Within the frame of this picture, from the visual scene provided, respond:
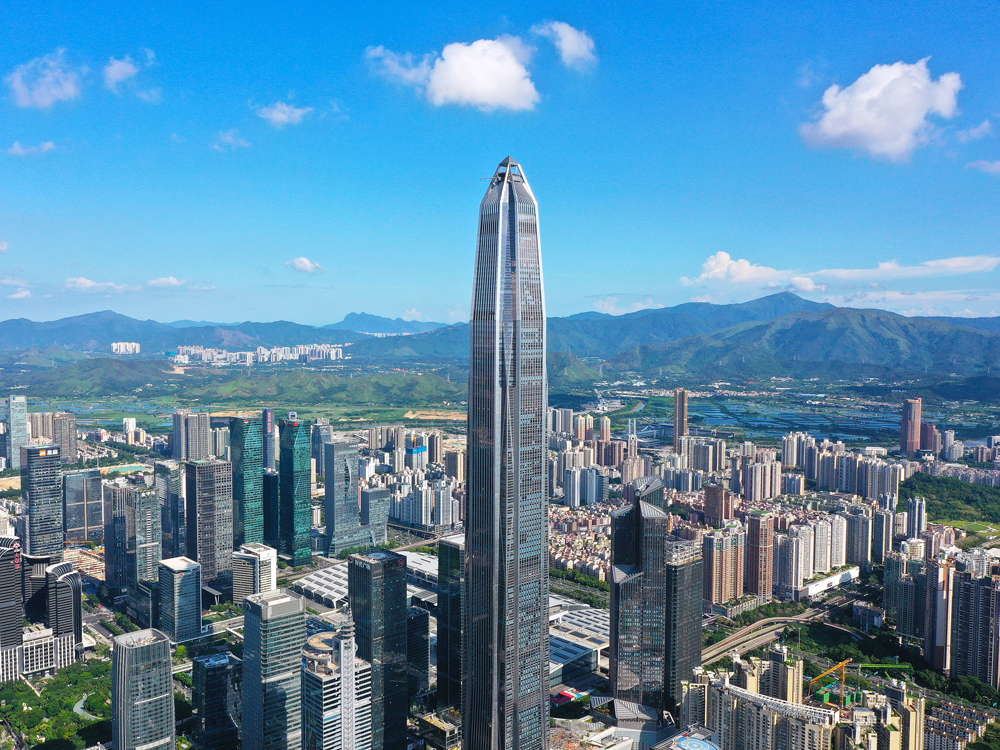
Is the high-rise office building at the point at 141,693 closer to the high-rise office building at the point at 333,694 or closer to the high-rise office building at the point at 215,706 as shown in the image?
the high-rise office building at the point at 215,706

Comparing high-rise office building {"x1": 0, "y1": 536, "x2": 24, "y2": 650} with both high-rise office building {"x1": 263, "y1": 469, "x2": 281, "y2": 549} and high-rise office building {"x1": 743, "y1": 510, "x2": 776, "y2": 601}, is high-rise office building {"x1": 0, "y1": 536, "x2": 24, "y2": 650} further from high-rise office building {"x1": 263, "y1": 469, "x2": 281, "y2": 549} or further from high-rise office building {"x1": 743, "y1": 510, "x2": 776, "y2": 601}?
high-rise office building {"x1": 743, "y1": 510, "x2": 776, "y2": 601}

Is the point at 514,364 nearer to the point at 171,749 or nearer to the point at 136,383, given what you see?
the point at 171,749

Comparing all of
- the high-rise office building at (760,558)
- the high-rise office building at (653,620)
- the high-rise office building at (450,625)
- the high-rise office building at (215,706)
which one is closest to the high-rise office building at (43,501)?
the high-rise office building at (215,706)

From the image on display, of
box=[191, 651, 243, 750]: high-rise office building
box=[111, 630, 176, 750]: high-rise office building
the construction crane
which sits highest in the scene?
box=[111, 630, 176, 750]: high-rise office building

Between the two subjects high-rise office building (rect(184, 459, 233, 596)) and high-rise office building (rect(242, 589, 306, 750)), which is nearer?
high-rise office building (rect(242, 589, 306, 750))

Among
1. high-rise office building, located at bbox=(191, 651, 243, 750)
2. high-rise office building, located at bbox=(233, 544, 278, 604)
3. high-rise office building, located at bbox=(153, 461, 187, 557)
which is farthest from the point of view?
high-rise office building, located at bbox=(153, 461, 187, 557)

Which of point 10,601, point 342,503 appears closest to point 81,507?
point 342,503

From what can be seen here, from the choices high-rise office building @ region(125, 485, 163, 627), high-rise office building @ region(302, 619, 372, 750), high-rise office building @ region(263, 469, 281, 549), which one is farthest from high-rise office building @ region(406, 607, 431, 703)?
high-rise office building @ region(263, 469, 281, 549)

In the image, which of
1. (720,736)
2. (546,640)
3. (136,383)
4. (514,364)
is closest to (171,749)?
(546,640)
